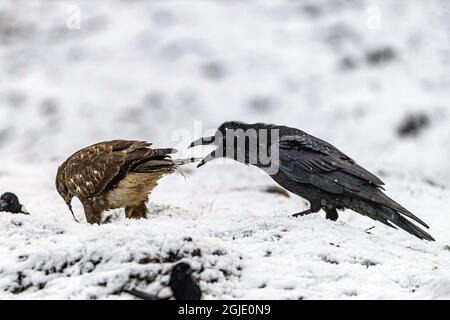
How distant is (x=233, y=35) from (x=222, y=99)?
12.0 ft

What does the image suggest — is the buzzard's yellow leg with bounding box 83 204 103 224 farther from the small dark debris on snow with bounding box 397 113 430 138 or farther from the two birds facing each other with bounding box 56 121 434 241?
the small dark debris on snow with bounding box 397 113 430 138

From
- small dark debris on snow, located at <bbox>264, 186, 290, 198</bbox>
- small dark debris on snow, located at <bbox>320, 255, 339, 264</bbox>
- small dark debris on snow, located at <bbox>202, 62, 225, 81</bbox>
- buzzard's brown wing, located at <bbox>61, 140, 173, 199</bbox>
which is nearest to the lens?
small dark debris on snow, located at <bbox>320, 255, 339, 264</bbox>

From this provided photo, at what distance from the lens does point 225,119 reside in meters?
18.5

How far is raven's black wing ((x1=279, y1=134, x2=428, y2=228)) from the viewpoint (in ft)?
26.4

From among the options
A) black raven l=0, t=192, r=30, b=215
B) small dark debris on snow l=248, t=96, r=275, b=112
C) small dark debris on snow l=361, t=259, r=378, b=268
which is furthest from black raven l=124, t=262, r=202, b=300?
small dark debris on snow l=248, t=96, r=275, b=112

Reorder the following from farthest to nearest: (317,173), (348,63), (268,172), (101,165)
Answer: (348,63) < (268,172) < (101,165) < (317,173)

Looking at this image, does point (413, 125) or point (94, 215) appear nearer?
point (94, 215)

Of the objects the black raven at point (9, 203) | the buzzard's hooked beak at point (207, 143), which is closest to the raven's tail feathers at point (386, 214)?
the buzzard's hooked beak at point (207, 143)

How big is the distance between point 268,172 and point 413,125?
10338mm

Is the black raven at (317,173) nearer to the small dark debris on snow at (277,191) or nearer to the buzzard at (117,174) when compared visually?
the buzzard at (117,174)

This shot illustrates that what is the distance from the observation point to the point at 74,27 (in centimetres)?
2303

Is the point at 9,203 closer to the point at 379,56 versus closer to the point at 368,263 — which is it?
the point at 368,263

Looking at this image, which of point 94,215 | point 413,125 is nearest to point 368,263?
point 94,215
